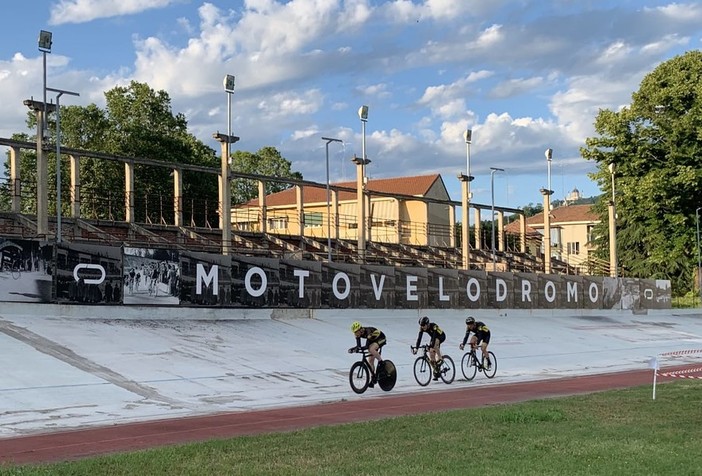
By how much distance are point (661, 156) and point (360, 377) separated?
4616 centimetres

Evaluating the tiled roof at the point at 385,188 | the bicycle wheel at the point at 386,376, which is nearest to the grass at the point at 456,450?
the bicycle wheel at the point at 386,376

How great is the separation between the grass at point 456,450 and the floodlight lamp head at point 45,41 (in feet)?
57.3

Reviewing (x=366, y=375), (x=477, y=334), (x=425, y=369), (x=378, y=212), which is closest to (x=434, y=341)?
(x=425, y=369)

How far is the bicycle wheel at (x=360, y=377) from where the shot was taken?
57.7ft

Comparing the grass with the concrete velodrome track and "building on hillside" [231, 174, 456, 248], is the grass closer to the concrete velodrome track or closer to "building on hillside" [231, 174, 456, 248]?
the concrete velodrome track

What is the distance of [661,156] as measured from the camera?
57.7 meters

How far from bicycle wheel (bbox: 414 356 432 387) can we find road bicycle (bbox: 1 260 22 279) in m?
11.0

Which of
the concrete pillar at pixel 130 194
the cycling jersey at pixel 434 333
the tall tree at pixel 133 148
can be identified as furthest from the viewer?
the tall tree at pixel 133 148

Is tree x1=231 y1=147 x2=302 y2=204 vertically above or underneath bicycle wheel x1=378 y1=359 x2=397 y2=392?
above

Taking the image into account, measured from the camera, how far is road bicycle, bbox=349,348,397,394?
1756 cm

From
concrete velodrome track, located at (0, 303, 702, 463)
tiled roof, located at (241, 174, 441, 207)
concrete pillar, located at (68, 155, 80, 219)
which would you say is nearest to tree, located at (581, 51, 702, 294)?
tiled roof, located at (241, 174, 441, 207)

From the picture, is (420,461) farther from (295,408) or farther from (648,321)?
(648,321)

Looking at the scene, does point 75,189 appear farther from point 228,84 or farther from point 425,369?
point 425,369

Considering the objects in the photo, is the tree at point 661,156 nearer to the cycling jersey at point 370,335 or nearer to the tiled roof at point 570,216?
the tiled roof at point 570,216
